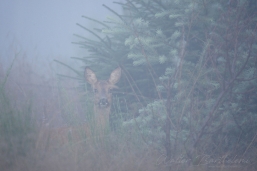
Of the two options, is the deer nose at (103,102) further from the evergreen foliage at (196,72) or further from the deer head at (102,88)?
the evergreen foliage at (196,72)

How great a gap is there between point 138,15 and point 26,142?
365 centimetres

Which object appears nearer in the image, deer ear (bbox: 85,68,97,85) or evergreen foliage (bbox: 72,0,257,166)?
evergreen foliage (bbox: 72,0,257,166)

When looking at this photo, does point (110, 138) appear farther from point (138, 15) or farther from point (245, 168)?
point (138, 15)

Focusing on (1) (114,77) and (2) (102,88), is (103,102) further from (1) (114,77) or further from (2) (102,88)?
(1) (114,77)

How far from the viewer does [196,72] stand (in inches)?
180

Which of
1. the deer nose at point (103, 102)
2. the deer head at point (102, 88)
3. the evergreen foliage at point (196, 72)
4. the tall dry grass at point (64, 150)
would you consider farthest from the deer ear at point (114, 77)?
the tall dry grass at point (64, 150)

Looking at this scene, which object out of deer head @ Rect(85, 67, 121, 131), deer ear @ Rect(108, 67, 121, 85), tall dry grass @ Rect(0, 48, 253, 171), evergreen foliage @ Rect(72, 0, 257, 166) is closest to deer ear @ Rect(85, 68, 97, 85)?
deer head @ Rect(85, 67, 121, 131)

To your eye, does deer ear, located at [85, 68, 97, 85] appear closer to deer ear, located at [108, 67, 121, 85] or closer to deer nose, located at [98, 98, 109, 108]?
deer ear, located at [108, 67, 121, 85]

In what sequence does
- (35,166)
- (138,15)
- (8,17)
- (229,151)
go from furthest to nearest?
1. (8,17)
2. (138,15)
3. (229,151)
4. (35,166)

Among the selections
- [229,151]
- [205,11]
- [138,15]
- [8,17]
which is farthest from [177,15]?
[8,17]

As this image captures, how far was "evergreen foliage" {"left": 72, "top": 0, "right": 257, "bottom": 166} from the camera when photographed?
11.2ft

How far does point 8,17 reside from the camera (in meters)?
31.0

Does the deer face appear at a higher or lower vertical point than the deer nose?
higher

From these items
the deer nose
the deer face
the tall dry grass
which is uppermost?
the deer face
